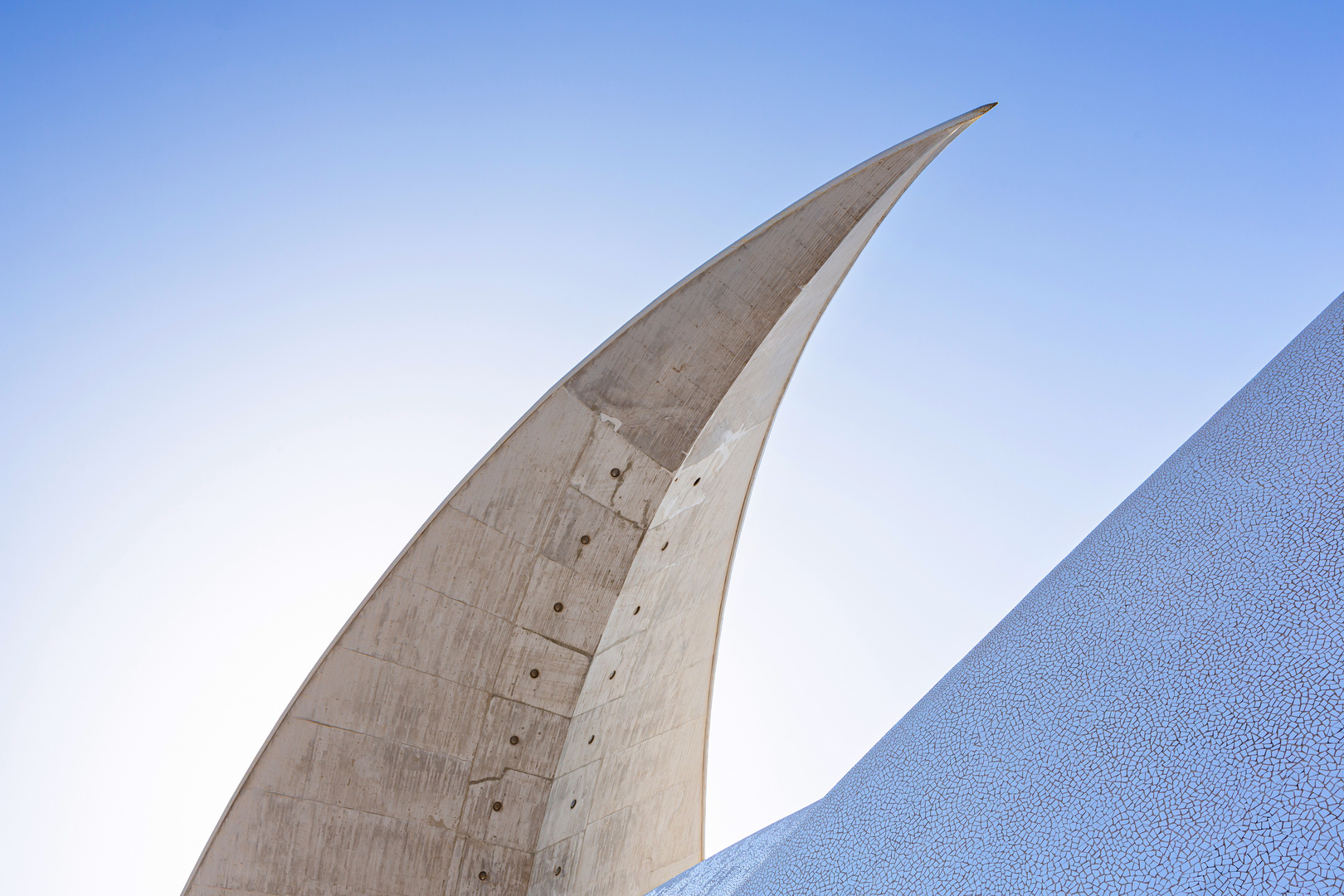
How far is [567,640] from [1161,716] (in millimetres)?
9562

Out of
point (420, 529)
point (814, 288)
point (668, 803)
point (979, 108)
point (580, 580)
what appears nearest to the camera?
point (979, 108)

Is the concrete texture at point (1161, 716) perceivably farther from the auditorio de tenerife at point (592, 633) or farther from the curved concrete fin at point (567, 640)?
the curved concrete fin at point (567, 640)

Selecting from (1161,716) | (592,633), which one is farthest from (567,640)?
(1161,716)

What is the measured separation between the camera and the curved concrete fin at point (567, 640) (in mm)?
9898

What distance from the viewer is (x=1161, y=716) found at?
7.88 feet

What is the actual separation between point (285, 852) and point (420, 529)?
398cm

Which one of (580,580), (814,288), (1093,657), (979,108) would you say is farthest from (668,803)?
(1093,657)

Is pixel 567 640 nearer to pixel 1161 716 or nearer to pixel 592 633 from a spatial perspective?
pixel 592 633

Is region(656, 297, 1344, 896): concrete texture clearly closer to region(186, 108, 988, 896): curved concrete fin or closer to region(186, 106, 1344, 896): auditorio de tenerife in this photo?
region(186, 106, 1344, 896): auditorio de tenerife

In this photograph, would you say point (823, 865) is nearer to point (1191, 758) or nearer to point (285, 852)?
point (1191, 758)

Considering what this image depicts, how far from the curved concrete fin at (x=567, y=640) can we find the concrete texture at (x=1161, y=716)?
258 inches

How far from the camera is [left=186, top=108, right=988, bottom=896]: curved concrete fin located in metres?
9.90

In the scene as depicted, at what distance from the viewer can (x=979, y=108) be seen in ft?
27.7

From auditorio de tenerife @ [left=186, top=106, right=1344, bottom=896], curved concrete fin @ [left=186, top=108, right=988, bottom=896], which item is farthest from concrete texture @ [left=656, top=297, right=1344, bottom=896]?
curved concrete fin @ [left=186, top=108, right=988, bottom=896]
